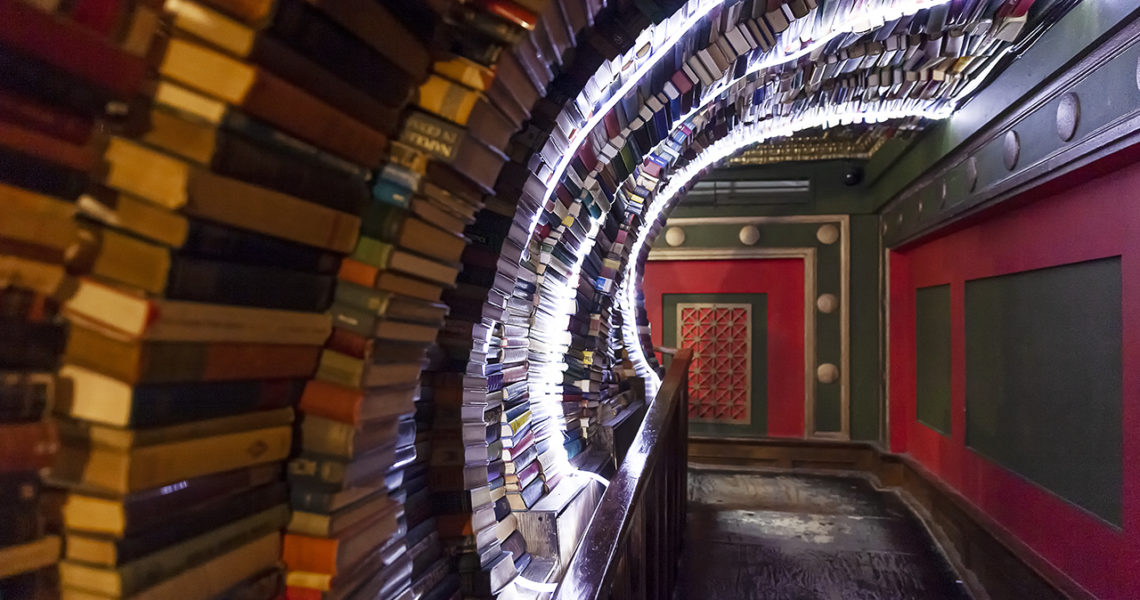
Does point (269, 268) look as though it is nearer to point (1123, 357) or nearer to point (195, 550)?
point (195, 550)

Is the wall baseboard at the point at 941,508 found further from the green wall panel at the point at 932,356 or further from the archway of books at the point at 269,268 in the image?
the archway of books at the point at 269,268

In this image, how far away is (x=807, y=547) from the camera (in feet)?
12.8

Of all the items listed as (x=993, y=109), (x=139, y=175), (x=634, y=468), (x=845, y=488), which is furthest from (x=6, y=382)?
(x=845, y=488)

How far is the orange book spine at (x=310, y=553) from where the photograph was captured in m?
0.84

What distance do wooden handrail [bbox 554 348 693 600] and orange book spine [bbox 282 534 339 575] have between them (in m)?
0.42

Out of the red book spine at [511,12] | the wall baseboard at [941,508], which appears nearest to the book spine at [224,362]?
the red book spine at [511,12]

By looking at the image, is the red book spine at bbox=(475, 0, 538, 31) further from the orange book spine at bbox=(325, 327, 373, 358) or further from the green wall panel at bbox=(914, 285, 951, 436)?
the green wall panel at bbox=(914, 285, 951, 436)

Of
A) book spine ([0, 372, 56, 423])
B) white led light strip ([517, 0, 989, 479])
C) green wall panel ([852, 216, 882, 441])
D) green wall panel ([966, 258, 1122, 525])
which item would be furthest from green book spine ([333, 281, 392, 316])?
green wall panel ([852, 216, 882, 441])

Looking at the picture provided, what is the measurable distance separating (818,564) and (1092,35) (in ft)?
9.12

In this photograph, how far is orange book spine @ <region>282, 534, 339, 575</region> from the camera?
33.2 inches

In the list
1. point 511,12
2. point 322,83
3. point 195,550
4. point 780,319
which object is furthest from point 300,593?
point 780,319

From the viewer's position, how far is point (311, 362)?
866 millimetres

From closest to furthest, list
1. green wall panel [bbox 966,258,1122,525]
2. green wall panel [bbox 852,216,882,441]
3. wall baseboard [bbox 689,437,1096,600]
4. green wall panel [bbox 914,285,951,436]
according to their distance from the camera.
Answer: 1. green wall panel [bbox 966,258,1122,525]
2. wall baseboard [bbox 689,437,1096,600]
3. green wall panel [bbox 914,285,951,436]
4. green wall panel [bbox 852,216,882,441]

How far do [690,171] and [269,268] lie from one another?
9.92 feet
